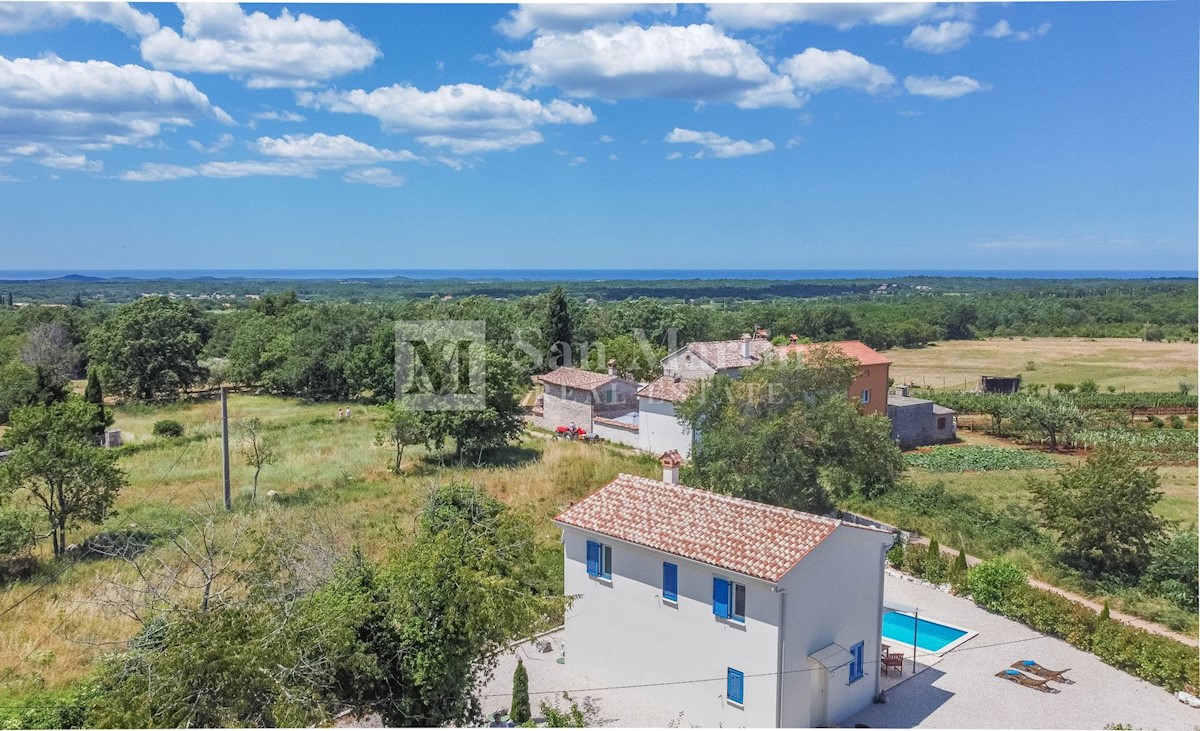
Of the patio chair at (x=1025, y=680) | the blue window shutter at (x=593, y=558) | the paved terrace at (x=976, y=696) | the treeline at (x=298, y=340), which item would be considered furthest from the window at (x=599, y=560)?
the treeline at (x=298, y=340)

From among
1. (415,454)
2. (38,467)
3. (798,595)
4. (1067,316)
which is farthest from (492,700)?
(1067,316)

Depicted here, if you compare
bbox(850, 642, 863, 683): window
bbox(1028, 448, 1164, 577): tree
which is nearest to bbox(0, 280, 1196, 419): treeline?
bbox(1028, 448, 1164, 577): tree

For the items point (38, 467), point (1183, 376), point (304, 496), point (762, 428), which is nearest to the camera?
point (38, 467)

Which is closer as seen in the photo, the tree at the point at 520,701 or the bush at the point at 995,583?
the tree at the point at 520,701

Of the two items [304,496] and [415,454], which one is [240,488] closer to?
[304,496]

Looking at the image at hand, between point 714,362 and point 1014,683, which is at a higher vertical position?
point 714,362

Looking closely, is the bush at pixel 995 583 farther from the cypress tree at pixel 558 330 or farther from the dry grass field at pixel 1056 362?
the cypress tree at pixel 558 330

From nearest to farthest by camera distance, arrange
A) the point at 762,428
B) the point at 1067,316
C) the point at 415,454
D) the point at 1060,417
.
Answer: the point at 762,428
the point at 415,454
the point at 1060,417
the point at 1067,316

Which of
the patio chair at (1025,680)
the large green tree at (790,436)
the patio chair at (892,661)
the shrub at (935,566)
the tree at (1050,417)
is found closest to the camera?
the patio chair at (1025,680)
